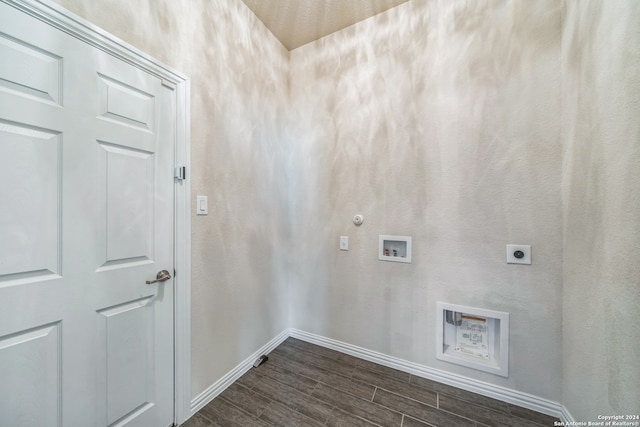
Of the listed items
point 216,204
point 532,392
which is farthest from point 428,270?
point 216,204

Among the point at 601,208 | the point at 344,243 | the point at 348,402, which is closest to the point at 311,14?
the point at 344,243

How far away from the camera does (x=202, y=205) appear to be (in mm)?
1528

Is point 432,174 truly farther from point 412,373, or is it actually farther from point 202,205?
point 202,205

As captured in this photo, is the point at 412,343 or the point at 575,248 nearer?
the point at 575,248

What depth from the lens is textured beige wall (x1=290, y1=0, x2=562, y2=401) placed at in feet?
4.84

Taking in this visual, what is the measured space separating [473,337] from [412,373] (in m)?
0.55

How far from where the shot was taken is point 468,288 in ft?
5.41

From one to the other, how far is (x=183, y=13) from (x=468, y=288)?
2.61 meters

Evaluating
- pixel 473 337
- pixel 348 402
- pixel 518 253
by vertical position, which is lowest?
pixel 348 402

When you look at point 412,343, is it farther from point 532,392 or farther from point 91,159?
point 91,159

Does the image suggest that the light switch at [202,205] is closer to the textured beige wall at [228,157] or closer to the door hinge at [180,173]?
the textured beige wall at [228,157]

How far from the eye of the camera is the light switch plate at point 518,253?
1492 mm

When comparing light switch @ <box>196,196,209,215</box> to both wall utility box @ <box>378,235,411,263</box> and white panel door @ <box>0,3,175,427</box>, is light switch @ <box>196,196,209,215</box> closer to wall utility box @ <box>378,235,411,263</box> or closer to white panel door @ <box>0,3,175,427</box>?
white panel door @ <box>0,3,175,427</box>

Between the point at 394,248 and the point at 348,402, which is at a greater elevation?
the point at 394,248
